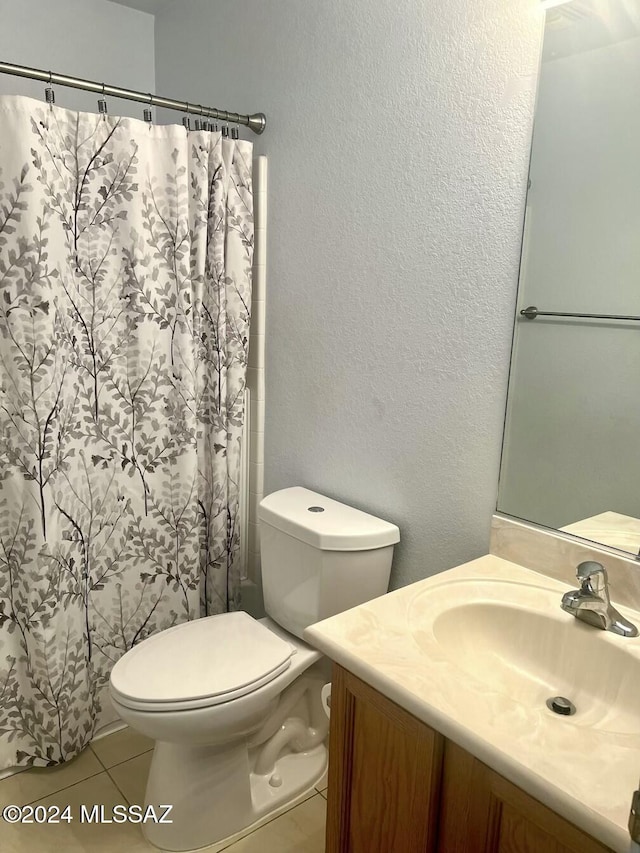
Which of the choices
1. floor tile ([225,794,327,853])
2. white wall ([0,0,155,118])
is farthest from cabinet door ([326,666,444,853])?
white wall ([0,0,155,118])

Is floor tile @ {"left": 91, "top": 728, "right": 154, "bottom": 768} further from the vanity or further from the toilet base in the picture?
the vanity

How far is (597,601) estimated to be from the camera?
1.13m

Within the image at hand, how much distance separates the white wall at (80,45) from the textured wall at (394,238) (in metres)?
0.48

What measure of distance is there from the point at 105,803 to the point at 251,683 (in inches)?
24.5

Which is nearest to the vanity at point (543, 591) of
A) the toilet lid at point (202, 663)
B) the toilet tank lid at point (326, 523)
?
the toilet tank lid at point (326, 523)

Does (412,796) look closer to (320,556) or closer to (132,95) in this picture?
(320,556)

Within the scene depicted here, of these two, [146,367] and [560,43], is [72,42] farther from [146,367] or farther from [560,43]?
[560,43]

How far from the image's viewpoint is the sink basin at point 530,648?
3.52 feet

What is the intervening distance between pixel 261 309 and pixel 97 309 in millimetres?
541

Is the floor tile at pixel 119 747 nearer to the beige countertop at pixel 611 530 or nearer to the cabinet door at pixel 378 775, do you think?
the cabinet door at pixel 378 775

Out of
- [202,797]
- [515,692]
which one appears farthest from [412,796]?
[202,797]

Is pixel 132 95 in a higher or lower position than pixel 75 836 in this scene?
higher

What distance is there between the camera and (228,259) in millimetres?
2004

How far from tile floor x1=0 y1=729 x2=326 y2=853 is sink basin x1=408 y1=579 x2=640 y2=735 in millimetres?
Answer: 830
